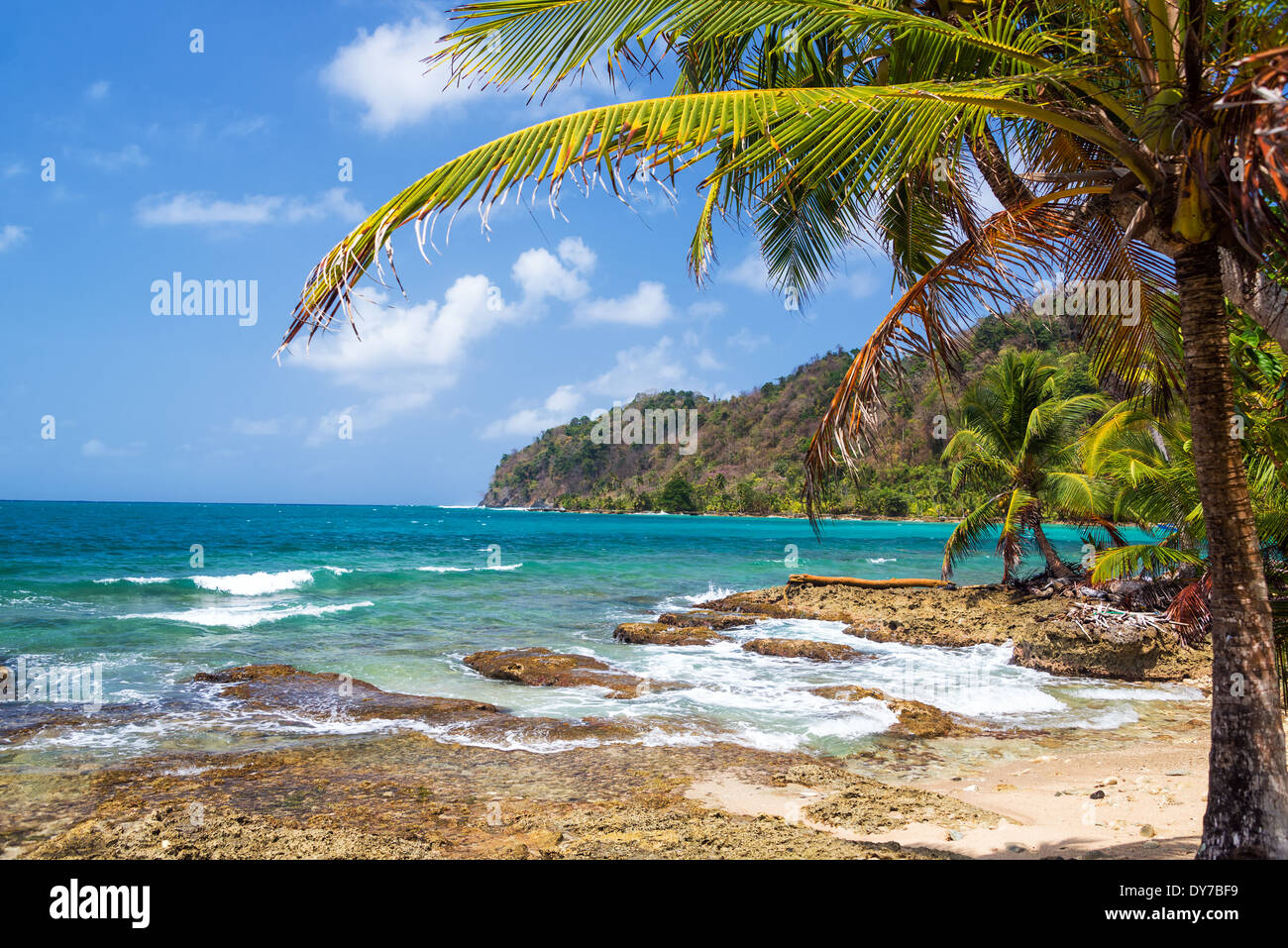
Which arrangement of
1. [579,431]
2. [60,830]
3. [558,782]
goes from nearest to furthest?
[60,830] < [558,782] < [579,431]

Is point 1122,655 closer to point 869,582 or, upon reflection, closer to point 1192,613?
point 1192,613

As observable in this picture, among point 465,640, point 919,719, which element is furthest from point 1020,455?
point 465,640

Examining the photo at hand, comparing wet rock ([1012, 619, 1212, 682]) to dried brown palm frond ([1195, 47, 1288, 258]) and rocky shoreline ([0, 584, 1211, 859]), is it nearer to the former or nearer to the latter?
rocky shoreline ([0, 584, 1211, 859])

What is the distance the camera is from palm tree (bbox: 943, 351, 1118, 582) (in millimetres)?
18312

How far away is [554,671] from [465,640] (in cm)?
498

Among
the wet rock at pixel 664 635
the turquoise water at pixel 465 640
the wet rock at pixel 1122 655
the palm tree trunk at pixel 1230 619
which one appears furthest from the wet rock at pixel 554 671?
the palm tree trunk at pixel 1230 619

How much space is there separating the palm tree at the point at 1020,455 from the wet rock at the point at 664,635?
22.5 ft

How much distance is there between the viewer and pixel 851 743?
883 centimetres

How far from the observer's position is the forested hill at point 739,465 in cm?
8569

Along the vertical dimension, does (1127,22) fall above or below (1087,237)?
above

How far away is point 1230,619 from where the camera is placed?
4.06 m
